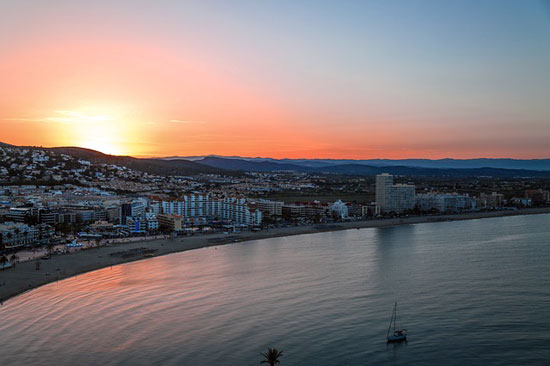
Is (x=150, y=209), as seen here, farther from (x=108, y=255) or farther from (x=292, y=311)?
(x=292, y=311)

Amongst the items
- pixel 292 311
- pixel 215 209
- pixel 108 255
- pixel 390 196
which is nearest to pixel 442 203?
pixel 390 196

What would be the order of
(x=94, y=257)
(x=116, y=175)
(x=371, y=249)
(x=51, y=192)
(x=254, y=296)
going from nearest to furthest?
(x=254, y=296), (x=94, y=257), (x=371, y=249), (x=51, y=192), (x=116, y=175)

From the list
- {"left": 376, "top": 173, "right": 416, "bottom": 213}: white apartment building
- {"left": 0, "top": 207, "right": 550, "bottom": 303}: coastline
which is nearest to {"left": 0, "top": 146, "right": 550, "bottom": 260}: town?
{"left": 376, "top": 173, "right": 416, "bottom": 213}: white apartment building

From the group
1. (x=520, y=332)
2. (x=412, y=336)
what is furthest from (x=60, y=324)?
(x=520, y=332)

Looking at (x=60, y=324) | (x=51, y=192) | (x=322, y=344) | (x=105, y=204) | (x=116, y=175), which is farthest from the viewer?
(x=116, y=175)

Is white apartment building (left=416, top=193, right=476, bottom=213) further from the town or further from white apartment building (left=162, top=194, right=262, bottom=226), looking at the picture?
white apartment building (left=162, top=194, right=262, bottom=226)

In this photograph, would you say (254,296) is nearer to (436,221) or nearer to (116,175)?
(436,221)
